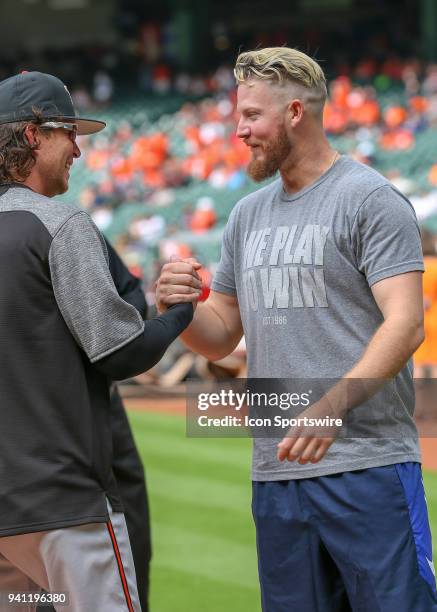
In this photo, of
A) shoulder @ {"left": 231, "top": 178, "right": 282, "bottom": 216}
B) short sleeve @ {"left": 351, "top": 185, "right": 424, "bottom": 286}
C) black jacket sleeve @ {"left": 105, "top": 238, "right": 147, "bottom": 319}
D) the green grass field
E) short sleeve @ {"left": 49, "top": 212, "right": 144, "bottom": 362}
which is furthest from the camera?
the green grass field

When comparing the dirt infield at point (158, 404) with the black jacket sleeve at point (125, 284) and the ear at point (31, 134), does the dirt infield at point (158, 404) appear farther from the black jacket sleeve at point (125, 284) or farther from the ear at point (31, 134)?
the ear at point (31, 134)

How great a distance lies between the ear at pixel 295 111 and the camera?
298 centimetres

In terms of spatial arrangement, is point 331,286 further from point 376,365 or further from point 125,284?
point 125,284

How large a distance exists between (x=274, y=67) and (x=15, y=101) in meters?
0.74

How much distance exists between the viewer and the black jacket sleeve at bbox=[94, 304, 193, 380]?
2.57m

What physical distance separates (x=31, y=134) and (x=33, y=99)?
0.09 meters

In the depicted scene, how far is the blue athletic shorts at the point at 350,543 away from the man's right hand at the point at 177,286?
1.88 ft

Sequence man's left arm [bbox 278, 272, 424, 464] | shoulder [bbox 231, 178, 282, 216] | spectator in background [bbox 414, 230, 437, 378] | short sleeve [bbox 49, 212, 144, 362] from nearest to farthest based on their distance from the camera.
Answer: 1. short sleeve [bbox 49, 212, 144, 362]
2. man's left arm [bbox 278, 272, 424, 464]
3. shoulder [bbox 231, 178, 282, 216]
4. spectator in background [bbox 414, 230, 437, 378]

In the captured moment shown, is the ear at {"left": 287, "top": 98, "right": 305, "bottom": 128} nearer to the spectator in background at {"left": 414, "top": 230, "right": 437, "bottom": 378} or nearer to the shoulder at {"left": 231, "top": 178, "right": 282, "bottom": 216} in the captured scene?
the shoulder at {"left": 231, "top": 178, "right": 282, "bottom": 216}

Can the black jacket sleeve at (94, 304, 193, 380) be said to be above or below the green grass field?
above

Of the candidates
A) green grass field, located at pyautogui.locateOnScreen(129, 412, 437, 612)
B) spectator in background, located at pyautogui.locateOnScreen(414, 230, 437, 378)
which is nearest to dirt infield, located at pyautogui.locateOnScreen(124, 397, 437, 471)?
green grass field, located at pyautogui.locateOnScreen(129, 412, 437, 612)

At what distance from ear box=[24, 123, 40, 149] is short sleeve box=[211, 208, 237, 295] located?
2.43ft

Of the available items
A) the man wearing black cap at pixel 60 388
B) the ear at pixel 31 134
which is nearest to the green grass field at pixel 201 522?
the man wearing black cap at pixel 60 388

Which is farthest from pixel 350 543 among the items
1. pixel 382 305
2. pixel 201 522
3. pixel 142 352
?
pixel 201 522
